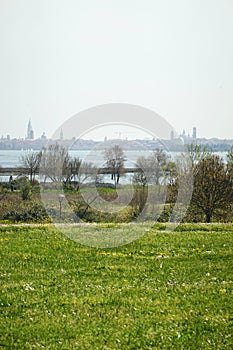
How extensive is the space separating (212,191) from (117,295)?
2157cm

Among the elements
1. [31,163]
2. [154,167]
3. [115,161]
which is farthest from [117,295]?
[31,163]

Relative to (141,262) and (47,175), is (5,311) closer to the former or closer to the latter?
(141,262)

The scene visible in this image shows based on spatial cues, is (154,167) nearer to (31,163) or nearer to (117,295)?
(31,163)

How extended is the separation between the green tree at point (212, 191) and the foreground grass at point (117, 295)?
47.0ft

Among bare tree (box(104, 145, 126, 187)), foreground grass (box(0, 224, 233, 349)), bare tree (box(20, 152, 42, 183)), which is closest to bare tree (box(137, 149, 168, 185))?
bare tree (box(104, 145, 126, 187))

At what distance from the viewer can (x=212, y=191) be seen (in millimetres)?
32188

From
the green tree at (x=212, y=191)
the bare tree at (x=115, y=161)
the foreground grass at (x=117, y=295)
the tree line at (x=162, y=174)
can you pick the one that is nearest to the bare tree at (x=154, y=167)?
the tree line at (x=162, y=174)

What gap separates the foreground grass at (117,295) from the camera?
8.99 metres

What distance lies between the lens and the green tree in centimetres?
3180

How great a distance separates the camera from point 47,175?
33.8m

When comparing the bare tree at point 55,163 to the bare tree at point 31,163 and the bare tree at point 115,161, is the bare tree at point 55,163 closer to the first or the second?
the bare tree at point 115,161

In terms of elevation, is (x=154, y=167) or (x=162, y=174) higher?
(x=154, y=167)

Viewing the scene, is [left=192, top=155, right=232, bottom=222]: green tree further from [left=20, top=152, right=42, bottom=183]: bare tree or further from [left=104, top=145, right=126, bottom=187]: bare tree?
[left=20, top=152, right=42, bottom=183]: bare tree

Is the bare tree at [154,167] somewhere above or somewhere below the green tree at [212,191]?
above
